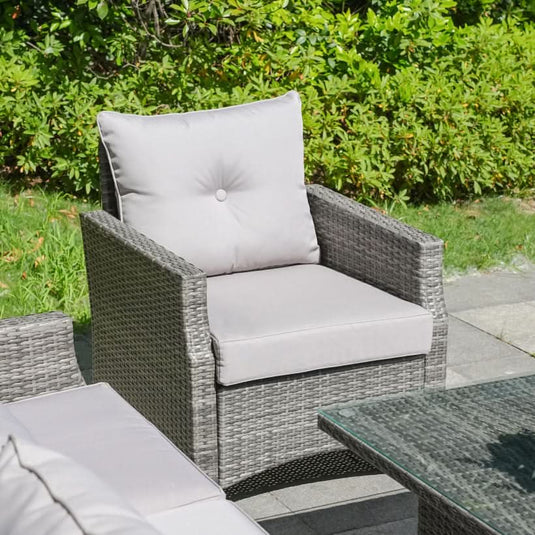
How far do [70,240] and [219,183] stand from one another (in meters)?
1.47

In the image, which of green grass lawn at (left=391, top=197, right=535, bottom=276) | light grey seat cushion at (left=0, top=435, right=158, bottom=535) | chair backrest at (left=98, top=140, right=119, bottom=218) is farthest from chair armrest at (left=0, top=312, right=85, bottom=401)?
green grass lawn at (left=391, top=197, right=535, bottom=276)

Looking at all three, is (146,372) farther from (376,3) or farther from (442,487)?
(376,3)

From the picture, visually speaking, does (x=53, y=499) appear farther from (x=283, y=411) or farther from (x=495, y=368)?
(x=495, y=368)

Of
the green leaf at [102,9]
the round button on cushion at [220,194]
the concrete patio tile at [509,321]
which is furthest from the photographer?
the green leaf at [102,9]

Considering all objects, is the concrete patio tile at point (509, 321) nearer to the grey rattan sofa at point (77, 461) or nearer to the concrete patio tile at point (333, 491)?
the concrete patio tile at point (333, 491)

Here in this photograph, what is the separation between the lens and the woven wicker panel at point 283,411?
296 centimetres

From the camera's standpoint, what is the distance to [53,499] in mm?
1186

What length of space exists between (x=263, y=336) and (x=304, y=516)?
1.78 ft

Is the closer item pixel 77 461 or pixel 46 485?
pixel 46 485

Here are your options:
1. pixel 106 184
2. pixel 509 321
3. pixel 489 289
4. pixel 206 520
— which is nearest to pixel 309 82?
pixel 489 289

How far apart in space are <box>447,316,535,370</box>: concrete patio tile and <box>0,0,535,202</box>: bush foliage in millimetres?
1384

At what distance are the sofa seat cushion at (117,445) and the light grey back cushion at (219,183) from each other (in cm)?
91

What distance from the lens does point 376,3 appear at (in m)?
6.33

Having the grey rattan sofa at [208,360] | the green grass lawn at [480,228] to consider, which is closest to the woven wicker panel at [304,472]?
the grey rattan sofa at [208,360]
